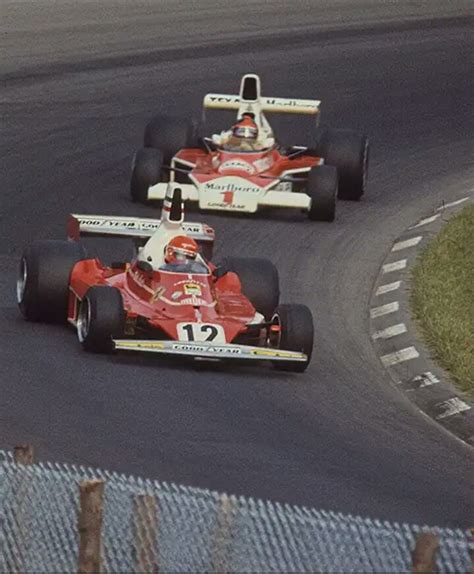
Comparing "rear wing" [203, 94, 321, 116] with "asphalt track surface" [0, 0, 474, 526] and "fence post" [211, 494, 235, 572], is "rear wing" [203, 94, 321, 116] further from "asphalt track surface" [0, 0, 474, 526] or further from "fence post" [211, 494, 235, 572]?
"fence post" [211, 494, 235, 572]

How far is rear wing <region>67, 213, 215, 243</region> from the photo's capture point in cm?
2006

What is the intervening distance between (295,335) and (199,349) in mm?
940

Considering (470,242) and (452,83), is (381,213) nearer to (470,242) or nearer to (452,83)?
(470,242)

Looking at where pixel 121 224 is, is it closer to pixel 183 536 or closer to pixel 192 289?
pixel 192 289

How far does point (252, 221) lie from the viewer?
84.9 ft

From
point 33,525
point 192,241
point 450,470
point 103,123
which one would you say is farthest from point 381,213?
point 33,525

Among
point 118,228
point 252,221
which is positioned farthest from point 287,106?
point 118,228

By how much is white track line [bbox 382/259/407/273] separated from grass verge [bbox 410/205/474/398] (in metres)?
0.18

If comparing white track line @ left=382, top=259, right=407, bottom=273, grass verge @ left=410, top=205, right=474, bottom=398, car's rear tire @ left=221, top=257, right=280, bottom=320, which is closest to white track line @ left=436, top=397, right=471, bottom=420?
grass verge @ left=410, top=205, right=474, bottom=398

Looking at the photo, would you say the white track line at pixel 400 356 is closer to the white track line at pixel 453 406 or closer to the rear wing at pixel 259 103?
the white track line at pixel 453 406

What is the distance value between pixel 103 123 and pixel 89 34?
275 inches

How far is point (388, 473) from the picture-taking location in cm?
1567

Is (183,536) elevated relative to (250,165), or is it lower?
elevated

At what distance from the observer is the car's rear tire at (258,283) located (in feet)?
64.8
